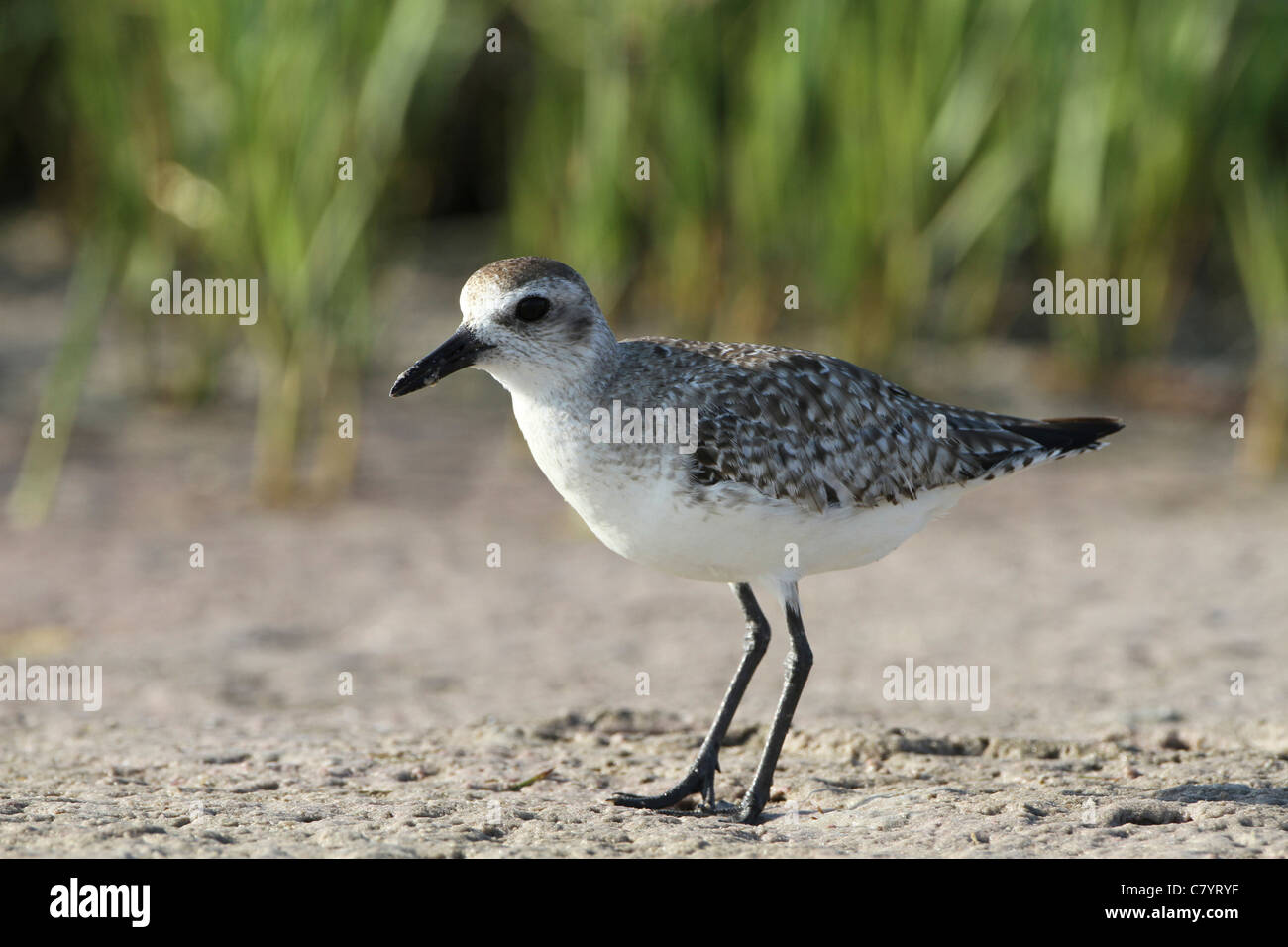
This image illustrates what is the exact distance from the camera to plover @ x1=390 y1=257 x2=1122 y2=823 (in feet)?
17.1

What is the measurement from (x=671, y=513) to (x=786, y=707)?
902 mm

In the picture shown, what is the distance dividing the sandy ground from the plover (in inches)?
28.1

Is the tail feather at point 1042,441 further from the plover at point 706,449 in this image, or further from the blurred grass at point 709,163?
the blurred grass at point 709,163

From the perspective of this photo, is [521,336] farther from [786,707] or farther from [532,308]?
[786,707]

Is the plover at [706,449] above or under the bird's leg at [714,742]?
above

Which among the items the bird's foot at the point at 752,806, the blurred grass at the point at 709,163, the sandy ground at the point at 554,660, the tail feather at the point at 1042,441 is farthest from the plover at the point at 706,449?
the blurred grass at the point at 709,163

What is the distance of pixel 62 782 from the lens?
569cm

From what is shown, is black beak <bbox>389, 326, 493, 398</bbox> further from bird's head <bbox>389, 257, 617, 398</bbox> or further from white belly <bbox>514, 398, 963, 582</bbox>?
white belly <bbox>514, 398, 963, 582</bbox>

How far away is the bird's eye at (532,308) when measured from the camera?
5.30 metres

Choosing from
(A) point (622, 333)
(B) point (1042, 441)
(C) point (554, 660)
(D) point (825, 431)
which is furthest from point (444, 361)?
(A) point (622, 333)

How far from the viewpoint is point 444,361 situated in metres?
5.31

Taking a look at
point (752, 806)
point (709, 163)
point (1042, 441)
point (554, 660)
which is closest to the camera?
point (752, 806)

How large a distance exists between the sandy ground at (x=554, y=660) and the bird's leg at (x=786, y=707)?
0.09 metres
